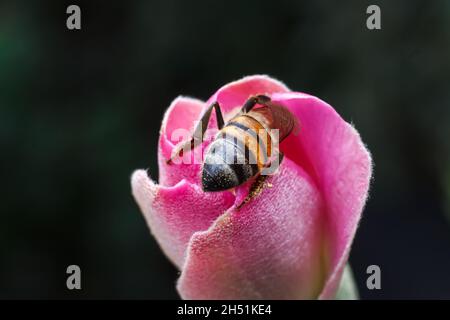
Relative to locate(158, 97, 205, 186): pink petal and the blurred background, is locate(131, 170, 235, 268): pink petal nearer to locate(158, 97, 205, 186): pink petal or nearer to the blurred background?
locate(158, 97, 205, 186): pink petal

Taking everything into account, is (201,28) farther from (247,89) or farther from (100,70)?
(247,89)

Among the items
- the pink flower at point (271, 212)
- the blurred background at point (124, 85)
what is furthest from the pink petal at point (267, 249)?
the blurred background at point (124, 85)

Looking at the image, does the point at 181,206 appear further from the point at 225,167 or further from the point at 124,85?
the point at 124,85

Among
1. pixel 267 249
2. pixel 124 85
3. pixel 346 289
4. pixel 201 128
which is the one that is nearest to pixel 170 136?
pixel 201 128

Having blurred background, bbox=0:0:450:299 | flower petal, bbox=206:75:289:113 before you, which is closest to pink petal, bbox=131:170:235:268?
flower petal, bbox=206:75:289:113

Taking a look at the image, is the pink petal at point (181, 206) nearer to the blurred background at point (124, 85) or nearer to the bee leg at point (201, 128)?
the bee leg at point (201, 128)
